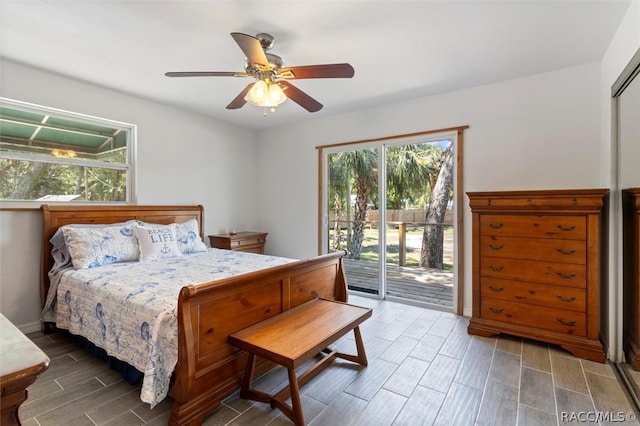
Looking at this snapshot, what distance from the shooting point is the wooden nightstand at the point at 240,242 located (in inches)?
164

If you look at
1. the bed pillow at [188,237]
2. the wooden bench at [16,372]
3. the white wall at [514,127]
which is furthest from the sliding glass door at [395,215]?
the wooden bench at [16,372]

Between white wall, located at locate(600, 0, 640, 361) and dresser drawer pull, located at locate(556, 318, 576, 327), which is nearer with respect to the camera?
white wall, located at locate(600, 0, 640, 361)

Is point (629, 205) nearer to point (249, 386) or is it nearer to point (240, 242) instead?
point (249, 386)

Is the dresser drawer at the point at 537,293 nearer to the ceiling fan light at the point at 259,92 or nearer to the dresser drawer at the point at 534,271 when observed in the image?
the dresser drawer at the point at 534,271

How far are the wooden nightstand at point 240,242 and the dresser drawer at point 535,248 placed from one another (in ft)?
9.90

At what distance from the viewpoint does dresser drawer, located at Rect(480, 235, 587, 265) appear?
2.47 m

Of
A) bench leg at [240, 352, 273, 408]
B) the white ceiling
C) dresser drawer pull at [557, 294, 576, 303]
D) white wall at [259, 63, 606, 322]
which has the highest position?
the white ceiling

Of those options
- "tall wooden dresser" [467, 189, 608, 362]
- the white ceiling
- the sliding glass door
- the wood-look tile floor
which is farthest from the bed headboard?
"tall wooden dresser" [467, 189, 608, 362]

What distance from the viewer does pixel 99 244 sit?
2832 mm

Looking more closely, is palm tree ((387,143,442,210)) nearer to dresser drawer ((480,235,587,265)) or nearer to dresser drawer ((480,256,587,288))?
dresser drawer ((480,235,587,265))

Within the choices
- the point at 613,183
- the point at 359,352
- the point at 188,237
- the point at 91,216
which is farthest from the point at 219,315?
the point at 613,183

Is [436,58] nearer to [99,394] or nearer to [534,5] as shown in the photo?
[534,5]

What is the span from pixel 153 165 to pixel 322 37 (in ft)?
8.66

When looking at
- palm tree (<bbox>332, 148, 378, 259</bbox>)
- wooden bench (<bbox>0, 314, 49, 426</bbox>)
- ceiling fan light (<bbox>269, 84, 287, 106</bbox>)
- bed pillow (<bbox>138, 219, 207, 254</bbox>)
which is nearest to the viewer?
wooden bench (<bbox>0, 314, 49, 426</bbox>)
